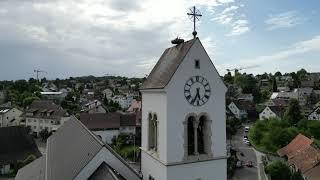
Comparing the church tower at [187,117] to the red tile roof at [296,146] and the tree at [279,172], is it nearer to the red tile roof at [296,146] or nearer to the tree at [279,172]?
the tree at [279,172]

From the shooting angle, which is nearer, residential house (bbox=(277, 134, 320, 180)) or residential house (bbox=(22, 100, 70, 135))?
residential house (bbox=(277, 134, 320, 180))

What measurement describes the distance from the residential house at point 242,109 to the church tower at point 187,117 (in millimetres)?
105139

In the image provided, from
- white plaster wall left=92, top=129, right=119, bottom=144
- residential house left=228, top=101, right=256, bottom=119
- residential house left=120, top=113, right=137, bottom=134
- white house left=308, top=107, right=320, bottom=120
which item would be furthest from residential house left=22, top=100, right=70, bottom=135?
white house left=308, top=107, right=320, bottom=120

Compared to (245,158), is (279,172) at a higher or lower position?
higher

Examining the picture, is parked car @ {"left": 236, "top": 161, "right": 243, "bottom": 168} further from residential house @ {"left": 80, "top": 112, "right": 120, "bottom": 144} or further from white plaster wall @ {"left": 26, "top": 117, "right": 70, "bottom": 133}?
white plaster wall @ {"left": 26, "top": 117, "right": 70, "bottom": 133}

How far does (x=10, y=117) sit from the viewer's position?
94.1 metres

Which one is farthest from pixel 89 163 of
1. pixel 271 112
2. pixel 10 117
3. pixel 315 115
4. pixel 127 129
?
pixel 271 112

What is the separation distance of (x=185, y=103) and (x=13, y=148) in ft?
146

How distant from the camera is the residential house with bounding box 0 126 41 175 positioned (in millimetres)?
50812

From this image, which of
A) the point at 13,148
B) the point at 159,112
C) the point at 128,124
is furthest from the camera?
the point at 128,124

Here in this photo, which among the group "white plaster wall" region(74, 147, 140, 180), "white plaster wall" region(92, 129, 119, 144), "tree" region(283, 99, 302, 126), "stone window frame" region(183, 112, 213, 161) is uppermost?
"stone window frame" region(183, 112, 213, 161)

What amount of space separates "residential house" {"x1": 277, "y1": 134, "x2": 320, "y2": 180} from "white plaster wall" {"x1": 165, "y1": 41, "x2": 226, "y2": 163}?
24.6m

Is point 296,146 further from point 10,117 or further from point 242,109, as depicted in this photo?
point 242,109

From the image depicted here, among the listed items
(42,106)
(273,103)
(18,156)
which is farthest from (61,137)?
(273,103)
